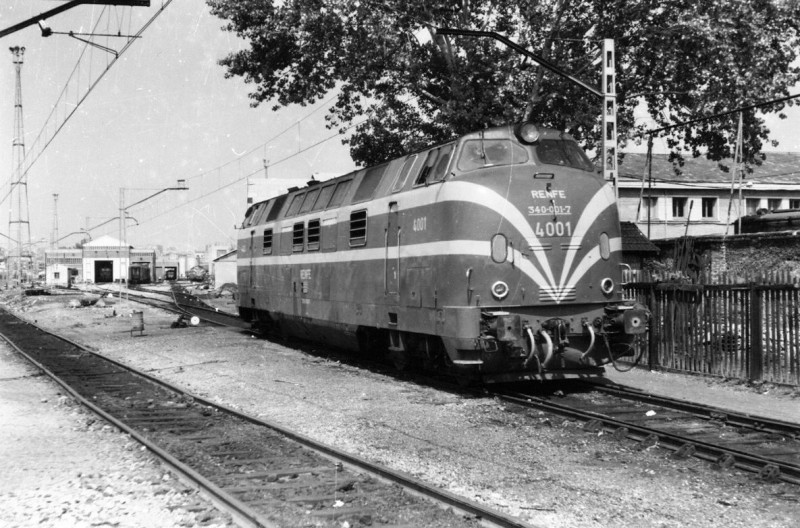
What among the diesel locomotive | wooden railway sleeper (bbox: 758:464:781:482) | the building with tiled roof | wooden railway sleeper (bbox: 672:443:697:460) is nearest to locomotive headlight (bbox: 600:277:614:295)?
the diesel locomotive

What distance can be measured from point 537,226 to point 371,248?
3.52 meters

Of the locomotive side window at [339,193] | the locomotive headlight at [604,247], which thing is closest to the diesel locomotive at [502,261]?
the locomotive headlight at [604,247]

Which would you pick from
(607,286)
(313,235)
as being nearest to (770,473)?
(607,286)

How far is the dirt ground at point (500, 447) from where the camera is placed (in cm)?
605

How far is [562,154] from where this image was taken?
38.2 feet

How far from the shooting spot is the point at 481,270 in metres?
10.6

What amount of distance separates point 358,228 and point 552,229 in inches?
166

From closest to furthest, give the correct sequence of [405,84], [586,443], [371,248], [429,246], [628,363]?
[586,443] → [429,246] → [371,248] → [628,363] → [405,84]

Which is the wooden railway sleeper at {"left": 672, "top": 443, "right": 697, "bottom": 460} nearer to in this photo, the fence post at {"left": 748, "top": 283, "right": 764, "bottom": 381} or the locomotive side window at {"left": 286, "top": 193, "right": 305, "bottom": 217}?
the fence post at {"left": 748, "top": 283, "right": 764, "bottom": 381}

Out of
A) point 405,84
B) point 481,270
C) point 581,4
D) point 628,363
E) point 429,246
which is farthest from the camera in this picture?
point 405,84

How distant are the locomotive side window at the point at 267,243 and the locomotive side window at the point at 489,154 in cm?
925

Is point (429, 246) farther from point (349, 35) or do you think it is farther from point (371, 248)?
point (349, 35)

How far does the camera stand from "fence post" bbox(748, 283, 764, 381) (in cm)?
1205

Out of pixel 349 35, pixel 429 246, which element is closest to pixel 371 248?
pixel 429 246
